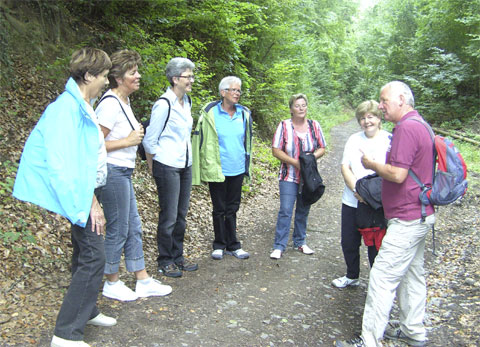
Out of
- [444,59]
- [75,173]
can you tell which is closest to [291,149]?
[75,173]

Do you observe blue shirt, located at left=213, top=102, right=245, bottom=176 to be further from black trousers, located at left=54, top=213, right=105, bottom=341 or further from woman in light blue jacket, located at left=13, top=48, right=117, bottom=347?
black trousers, located at left=54, top=213, right=105, bottom=341

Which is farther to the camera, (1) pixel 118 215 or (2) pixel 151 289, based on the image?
(2) pixel 151 289

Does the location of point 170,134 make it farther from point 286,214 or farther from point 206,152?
point 286,214

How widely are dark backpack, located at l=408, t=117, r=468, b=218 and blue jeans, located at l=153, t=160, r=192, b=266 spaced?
236 cm

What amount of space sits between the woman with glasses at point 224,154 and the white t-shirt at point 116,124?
4.38ft

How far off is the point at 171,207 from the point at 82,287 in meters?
1.58

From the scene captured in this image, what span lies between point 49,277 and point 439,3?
21.0 meters

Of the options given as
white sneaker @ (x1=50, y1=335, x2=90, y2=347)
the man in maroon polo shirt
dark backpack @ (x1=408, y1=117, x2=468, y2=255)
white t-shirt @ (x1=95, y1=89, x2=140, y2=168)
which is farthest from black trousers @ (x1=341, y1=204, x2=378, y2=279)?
white sneaker @ (x1=50, y1=335, x2=90, y2=347)

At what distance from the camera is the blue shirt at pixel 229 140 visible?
4891 millimetres

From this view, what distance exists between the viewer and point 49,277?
154 inches

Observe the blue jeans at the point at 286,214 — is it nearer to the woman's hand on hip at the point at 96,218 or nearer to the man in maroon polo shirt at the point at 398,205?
the man in maroon polo shirt at the point at 398,205

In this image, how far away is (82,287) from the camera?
280 cm

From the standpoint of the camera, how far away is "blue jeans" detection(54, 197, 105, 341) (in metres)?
2.76

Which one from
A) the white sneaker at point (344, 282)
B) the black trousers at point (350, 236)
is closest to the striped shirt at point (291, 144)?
the black trousers at point (350, 236)
